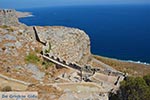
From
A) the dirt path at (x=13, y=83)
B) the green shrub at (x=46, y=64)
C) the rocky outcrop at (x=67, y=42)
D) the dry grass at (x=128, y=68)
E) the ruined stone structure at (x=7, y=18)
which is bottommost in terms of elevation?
the dry grass at (x=128, y=68)

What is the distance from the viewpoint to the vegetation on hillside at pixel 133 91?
83.6 ft

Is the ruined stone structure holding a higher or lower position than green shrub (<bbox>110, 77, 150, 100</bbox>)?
higher

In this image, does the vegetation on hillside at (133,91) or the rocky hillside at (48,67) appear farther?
the rocky hillside at (48,67)

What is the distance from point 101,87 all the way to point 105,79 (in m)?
5.40

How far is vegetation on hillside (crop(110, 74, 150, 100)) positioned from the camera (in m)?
25.5

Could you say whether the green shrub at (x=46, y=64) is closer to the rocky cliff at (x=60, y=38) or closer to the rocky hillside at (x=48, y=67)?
the rocky hillside at (x=48, y=67)

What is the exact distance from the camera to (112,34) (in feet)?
482

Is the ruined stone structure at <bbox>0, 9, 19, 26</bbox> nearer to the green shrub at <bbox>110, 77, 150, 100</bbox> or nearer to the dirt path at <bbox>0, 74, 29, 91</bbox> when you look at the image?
the dirt path at <bbox>0, 74, 29, 91</bbox>

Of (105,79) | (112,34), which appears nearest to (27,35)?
(105,79)

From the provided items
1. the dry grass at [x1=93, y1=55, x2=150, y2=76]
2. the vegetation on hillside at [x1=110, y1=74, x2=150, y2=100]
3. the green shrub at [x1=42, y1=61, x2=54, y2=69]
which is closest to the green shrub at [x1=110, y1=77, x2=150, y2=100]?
the vegetation on hillside at [x1=110, y1=74, x2=150, y2=100]

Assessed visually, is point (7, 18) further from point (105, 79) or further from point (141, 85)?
point (141, 85)

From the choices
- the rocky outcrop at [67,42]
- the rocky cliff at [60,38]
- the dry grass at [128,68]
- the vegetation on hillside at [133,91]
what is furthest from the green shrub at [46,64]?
the dry grass at [128,68]

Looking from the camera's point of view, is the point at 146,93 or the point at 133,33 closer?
the point at 146,93

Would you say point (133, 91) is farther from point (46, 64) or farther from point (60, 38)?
point (60, 38)
